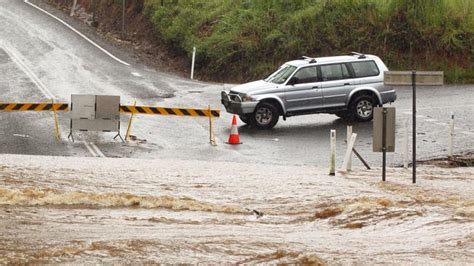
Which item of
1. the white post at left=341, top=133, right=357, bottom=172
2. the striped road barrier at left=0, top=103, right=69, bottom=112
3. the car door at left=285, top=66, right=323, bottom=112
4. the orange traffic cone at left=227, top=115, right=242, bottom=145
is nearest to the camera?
the white post at left=341, top=133, right=357, bottom=172

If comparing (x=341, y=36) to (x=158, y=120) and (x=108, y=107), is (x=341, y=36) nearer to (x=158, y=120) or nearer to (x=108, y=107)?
(x=158, y=120)

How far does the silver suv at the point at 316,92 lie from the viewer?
29422mm

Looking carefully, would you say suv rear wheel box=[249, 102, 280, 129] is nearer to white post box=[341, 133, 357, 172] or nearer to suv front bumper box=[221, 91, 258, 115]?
suv front bumper box=[221, 91, 258, 115]

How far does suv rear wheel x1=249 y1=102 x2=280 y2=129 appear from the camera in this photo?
1156 inches

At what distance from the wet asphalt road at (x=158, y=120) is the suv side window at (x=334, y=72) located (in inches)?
52.1

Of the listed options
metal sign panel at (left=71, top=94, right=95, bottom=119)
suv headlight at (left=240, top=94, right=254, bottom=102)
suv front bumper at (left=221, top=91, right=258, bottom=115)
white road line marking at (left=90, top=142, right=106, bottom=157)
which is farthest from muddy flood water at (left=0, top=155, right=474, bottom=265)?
suv headlight at (left=240, top=94, right=254, bottom=102)

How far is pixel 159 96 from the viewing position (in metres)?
34.8

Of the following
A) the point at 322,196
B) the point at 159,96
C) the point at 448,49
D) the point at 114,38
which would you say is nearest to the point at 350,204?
the point at 322,196

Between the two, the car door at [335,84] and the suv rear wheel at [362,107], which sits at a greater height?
the car door at [335,84]

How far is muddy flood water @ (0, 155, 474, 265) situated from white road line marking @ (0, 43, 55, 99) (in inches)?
423

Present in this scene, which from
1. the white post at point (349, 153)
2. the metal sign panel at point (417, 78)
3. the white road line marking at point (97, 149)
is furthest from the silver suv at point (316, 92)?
the metal sign panel at point (417, 78)

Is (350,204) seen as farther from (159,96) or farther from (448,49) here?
(448,49)

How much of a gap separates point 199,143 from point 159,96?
797cm

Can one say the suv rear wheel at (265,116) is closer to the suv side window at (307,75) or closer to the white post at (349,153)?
the suv side window at (307,75)
